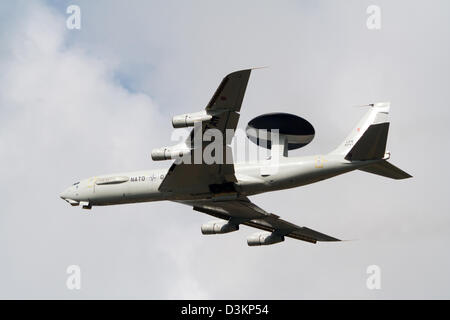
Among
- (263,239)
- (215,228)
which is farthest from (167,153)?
(263,239)

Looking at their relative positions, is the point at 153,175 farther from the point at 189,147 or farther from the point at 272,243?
the point at 272,243

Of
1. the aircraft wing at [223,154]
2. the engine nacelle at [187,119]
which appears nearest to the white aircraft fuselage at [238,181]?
the aircraft wing at [223,154]

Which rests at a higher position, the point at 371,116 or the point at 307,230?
the point at 371,116

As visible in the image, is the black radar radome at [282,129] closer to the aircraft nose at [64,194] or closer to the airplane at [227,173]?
the airplane at [227,173]

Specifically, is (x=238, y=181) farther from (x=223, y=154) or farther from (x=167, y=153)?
(x=167, y=153)

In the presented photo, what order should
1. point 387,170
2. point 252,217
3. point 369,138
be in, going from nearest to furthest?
1. point 369,138
2. point 387,170
3. point 252,217

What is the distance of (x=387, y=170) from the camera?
47094mm

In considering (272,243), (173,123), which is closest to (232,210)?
(272,243)

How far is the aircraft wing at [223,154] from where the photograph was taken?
Answer: 40219mm

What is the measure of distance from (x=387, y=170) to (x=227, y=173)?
9.21 meters

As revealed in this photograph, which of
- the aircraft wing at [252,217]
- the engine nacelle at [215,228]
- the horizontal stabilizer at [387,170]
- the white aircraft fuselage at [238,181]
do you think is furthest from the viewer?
the engine nacelle at [215,228]

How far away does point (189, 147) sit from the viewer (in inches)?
1811

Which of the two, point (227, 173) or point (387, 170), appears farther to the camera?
point (227, 173)

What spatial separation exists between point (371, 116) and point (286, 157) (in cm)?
566
